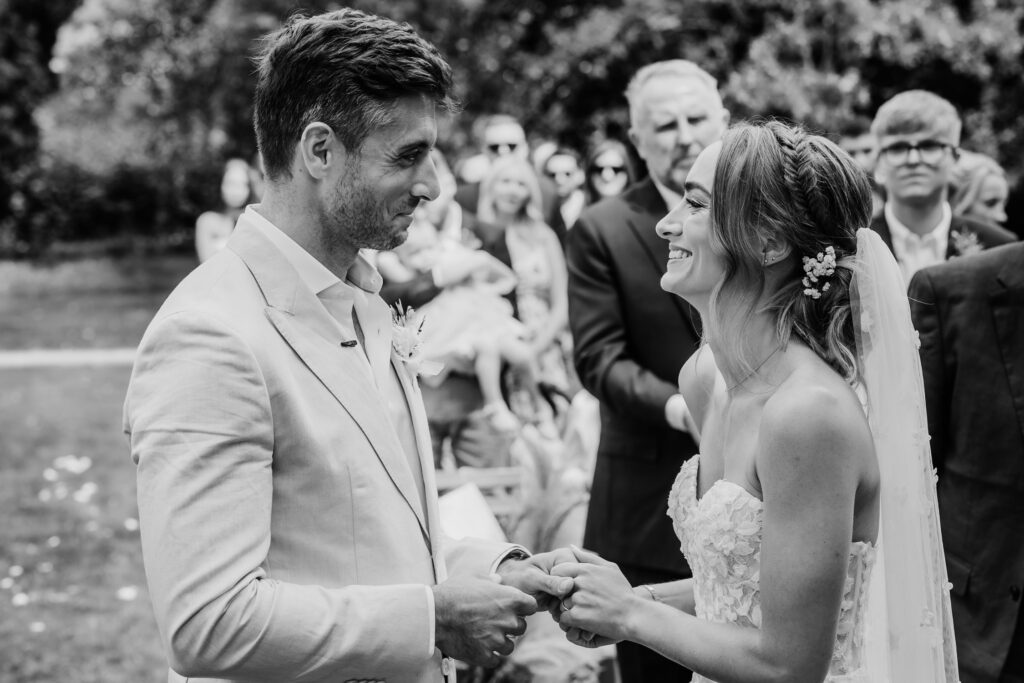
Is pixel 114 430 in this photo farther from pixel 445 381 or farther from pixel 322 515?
pixel 322 515

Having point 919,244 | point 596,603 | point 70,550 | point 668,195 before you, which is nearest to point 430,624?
point 596,603

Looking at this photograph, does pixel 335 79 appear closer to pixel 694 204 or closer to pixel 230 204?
pixel 694 204

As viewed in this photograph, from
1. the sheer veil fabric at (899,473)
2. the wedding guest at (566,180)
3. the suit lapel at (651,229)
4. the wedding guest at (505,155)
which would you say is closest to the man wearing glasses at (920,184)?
the suit lapel at (651,229)

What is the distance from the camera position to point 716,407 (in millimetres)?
2914

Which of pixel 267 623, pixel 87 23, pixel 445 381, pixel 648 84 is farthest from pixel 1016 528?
pixel 87 23

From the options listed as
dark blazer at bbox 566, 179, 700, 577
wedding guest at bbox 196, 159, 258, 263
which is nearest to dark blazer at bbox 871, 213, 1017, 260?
dark blazer at bbox 566, 179, 700, 577

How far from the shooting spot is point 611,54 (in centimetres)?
1527

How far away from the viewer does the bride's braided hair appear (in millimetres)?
2559

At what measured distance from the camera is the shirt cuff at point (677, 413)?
3.98 m

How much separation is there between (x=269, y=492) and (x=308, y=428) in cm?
14

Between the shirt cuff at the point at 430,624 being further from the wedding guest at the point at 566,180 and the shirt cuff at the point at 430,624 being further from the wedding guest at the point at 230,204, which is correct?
the wedding guest at the point at 566,180

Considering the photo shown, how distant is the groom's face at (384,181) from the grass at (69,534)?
3.93 meters

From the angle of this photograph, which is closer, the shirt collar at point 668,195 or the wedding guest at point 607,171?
the shirt collar at point 668,195

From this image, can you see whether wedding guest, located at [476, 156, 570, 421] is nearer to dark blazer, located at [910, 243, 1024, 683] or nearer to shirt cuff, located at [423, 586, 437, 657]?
dark blazer, located at [910, 243, 1024, 683]
